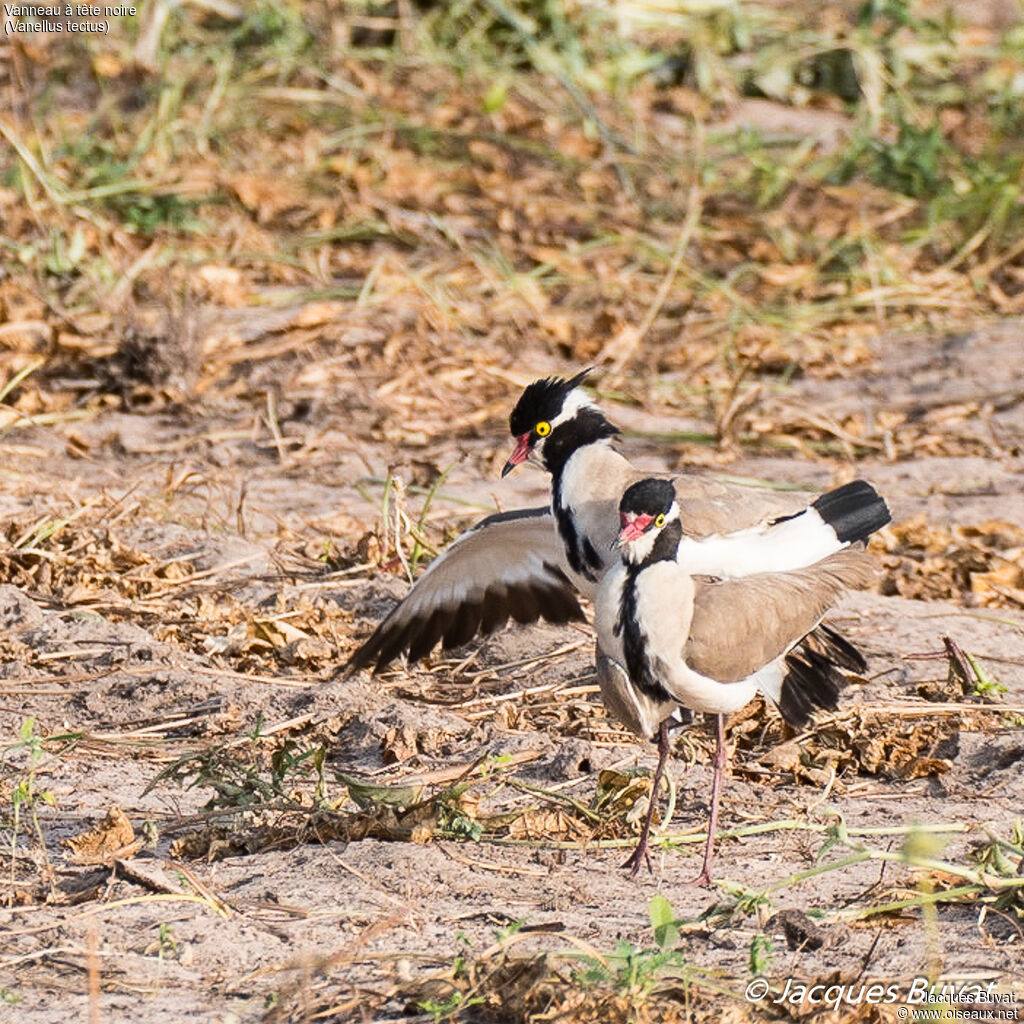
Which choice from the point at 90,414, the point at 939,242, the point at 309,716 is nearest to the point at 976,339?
the point at 939,242

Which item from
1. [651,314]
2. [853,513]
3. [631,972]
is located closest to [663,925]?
[631,972]

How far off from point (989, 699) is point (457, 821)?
5.49ft

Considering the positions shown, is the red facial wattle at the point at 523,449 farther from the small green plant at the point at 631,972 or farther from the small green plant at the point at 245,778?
the small green plant at the point at 631,972

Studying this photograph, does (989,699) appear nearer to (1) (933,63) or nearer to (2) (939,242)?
(2) (939,242)

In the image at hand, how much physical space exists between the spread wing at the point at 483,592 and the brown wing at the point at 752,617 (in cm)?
68

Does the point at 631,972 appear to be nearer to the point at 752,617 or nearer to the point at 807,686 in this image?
the point at 752,617

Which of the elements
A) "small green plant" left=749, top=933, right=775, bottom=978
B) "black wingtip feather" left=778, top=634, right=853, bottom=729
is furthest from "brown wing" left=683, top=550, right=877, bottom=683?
"small green plant" left=749, top=933, right=775, bottom=978

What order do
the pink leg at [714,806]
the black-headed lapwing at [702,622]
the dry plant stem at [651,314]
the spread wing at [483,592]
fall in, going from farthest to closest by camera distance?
the dry plant stem at [651,314]
the spread wing at [483,592]
the black-headed lapwing at [702,622]
the pink leg at [714,806]

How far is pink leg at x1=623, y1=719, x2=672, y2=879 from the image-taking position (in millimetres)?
3957

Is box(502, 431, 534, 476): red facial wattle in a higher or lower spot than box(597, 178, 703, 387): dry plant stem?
higher

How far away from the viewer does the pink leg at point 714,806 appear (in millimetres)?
3869

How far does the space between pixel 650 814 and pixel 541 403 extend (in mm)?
1457

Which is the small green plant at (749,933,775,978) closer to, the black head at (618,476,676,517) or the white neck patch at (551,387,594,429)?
the black head at (618,476,676,517)

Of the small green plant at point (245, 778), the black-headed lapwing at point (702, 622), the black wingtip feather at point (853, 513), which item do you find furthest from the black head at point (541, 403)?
the small green plant at point (245, 778)
